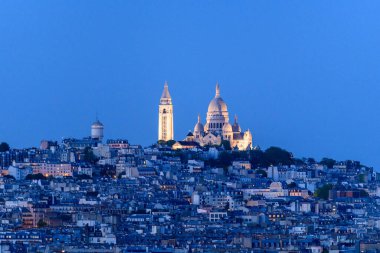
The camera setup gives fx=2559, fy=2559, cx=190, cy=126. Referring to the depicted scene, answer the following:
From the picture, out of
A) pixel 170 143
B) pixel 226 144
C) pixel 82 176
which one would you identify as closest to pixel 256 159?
pixel 226 144

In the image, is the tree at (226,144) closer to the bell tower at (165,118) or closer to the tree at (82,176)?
the bell tower at (165,118)

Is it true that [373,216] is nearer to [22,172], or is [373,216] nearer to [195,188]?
[195,188]

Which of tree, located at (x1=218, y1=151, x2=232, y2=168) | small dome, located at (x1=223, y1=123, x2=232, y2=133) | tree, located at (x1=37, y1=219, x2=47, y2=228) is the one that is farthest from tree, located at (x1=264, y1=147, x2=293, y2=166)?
tree, located at (x1=37, y1=219, x2=47, y2=228)

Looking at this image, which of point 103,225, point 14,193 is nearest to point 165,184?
point 14,193

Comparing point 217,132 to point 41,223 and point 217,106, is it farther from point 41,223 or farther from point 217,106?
point 41,223

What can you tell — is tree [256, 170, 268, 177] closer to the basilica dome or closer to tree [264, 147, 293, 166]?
tree [264, 147, 293, 166]

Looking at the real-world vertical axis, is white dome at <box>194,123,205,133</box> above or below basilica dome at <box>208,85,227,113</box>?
below

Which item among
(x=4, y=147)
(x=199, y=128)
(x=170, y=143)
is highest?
(x=199, y=128)
